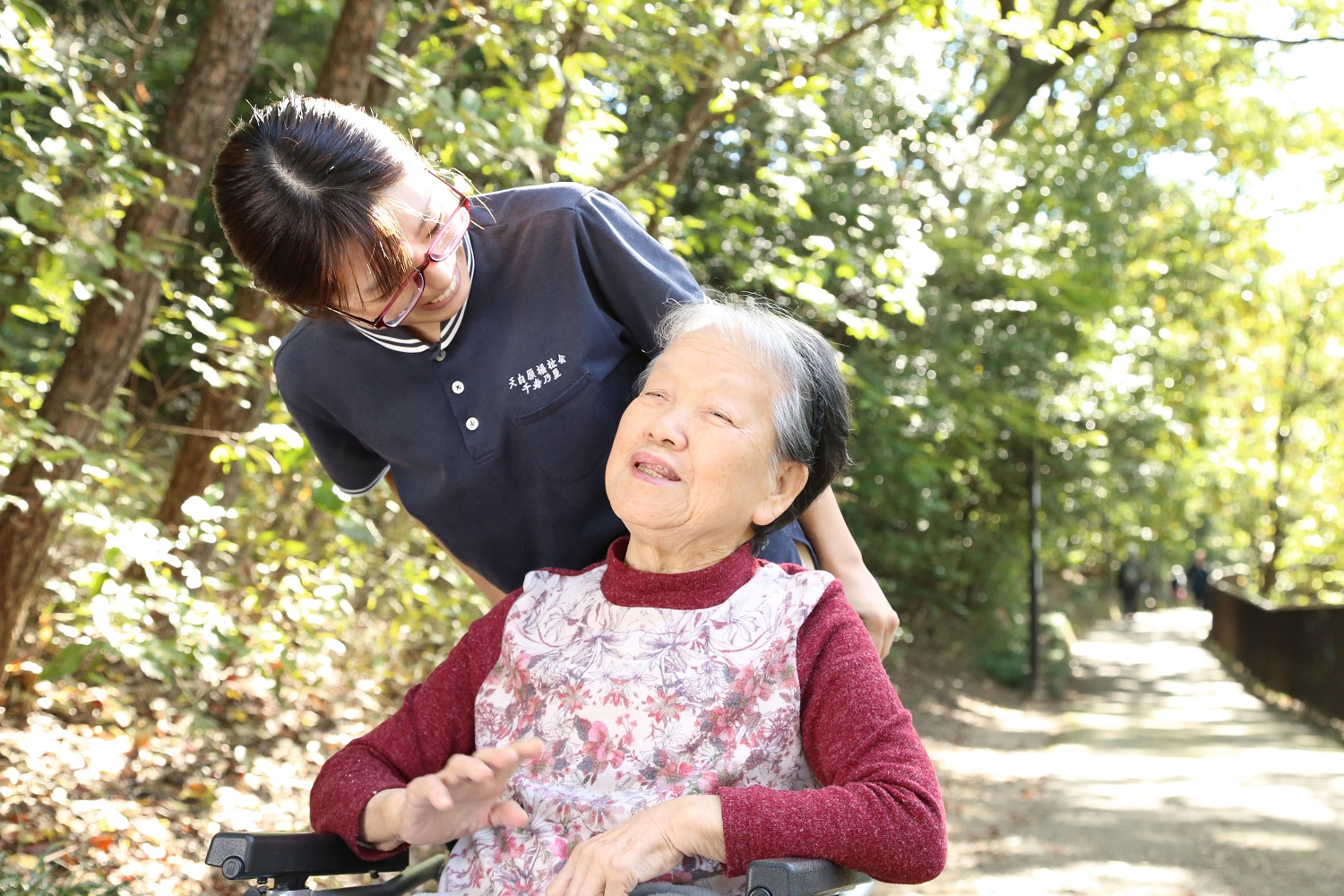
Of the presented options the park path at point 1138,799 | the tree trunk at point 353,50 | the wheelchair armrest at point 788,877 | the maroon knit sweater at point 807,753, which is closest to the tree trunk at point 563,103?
the tree trunk at point 353,50

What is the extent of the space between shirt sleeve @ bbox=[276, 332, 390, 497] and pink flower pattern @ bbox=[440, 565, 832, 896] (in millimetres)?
620

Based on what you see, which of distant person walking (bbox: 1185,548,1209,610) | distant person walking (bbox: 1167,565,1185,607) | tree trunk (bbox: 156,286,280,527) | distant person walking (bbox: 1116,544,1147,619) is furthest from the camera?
distant person walking (bbox: 1167,565,1185,607)

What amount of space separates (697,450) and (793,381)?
0.22 m

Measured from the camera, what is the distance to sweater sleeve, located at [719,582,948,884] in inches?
65.2

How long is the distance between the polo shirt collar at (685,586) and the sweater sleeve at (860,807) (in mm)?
284

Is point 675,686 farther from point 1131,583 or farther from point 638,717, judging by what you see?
point 1131,583

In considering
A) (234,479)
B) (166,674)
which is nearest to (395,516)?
(234,479)

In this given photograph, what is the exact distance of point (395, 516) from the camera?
534cm

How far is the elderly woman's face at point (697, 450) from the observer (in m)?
1.99

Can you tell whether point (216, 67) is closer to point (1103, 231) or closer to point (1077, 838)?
point (1077, 838)

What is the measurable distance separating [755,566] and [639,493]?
25cm

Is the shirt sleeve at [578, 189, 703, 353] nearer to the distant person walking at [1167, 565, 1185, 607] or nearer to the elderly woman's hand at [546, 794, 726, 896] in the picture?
the elderly woman's hand at [546, 794, 726, 896]

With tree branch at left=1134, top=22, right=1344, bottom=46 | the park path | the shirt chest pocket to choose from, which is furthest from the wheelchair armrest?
tree branch at left=1134, top=22, right=1344, bottom=46

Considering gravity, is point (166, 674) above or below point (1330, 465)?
below
